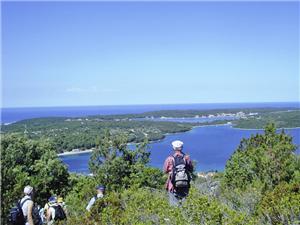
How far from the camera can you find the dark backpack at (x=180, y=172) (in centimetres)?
632

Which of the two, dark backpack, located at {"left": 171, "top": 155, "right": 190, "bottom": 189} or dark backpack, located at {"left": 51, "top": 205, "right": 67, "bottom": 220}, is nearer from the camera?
dark backpack, located at {"left": 171, "top": 155, "right": 190, "bottom": 189}

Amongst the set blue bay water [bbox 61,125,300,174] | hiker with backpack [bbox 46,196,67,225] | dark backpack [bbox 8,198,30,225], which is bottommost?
blue bay water [bbox 61,125,300,174]

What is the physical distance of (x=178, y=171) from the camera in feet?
20.7

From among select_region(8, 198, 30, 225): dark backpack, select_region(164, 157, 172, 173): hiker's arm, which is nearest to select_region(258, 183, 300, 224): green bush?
select_region(164, 157, 172, 173): hiker's arm

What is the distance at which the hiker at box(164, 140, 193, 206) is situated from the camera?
633cm

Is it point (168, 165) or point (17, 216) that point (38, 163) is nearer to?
point (17, 216)

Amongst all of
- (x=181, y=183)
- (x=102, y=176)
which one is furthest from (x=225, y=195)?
(x=102, y=176)

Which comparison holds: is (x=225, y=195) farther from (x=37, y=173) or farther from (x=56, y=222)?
(x=37, y=173)

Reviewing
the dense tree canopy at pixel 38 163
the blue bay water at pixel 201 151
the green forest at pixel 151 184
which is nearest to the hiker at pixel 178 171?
the green forest at pixel 151 184

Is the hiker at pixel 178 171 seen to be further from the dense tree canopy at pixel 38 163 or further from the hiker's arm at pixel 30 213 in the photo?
the dense tree canopy at pixel 38 163

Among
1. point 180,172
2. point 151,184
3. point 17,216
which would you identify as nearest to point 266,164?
point 151,184

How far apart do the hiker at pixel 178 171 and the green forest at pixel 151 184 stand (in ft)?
1.06

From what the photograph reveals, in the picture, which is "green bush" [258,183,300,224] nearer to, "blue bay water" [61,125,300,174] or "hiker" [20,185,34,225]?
"hiker" [20,185,34,225]

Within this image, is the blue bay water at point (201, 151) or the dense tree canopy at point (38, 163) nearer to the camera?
the dense tree canopy at point (38, 163)
